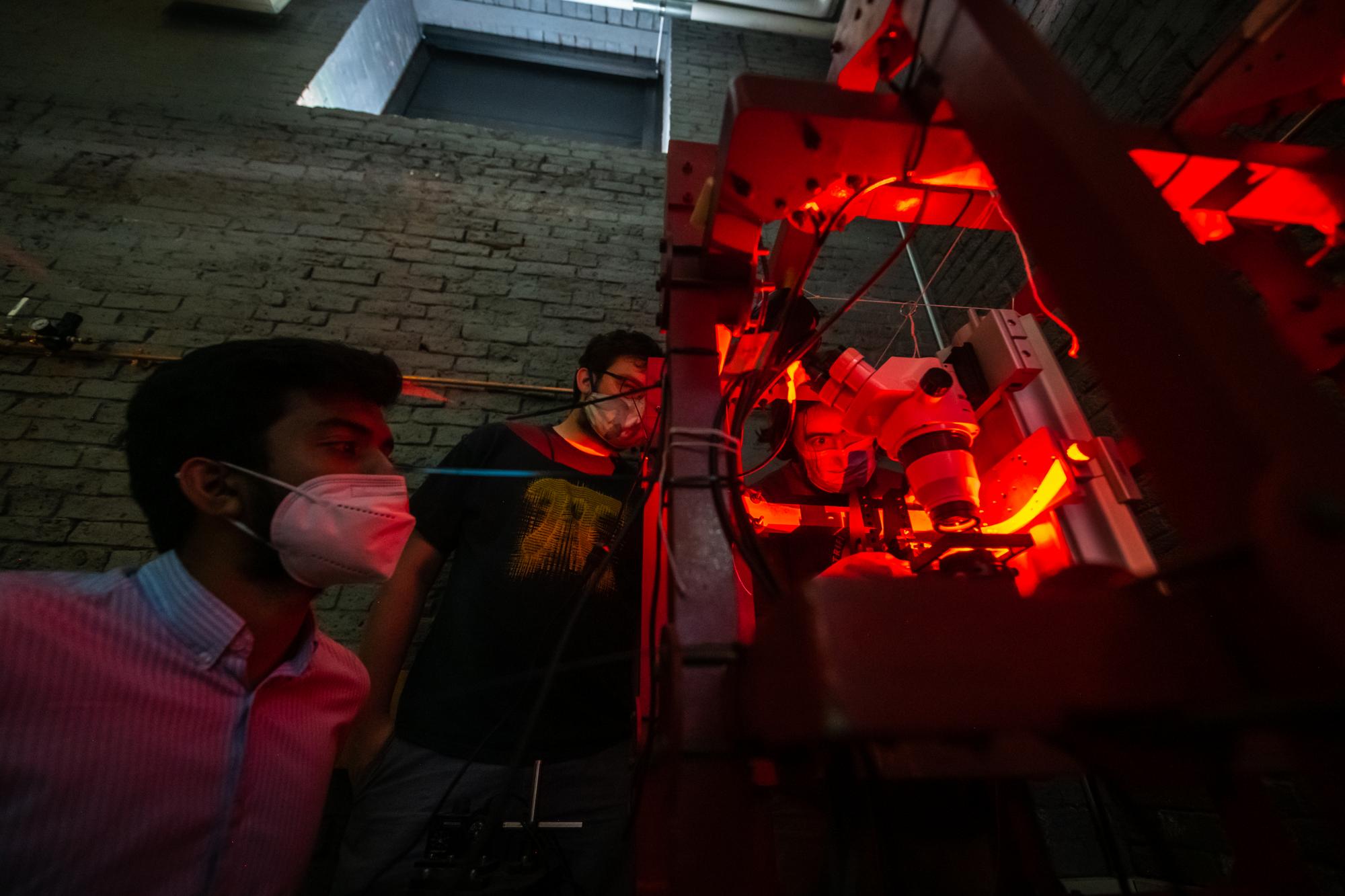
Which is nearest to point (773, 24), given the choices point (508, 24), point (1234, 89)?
point (508, 24)

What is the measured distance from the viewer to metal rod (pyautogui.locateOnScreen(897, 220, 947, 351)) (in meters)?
2.60

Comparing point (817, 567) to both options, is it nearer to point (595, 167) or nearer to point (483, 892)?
point (483, 892)

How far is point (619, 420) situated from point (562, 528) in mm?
375

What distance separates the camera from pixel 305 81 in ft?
9.36

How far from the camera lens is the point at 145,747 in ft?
2.53

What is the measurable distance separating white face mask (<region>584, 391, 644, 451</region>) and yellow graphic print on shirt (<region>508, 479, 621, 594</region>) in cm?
19

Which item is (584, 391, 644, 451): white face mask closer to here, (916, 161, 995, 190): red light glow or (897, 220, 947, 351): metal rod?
(916, 161, 995, 190): red light glow

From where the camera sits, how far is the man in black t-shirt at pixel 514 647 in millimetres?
1170

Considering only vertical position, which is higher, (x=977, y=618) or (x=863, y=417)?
(x=863, y=417)

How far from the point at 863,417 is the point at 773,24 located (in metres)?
3.90

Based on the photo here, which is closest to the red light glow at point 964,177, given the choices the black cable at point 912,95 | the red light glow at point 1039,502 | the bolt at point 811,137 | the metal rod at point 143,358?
the black cable at point 912,95

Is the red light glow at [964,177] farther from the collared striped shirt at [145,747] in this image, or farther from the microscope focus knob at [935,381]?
the collared striped shirt at [145,747]

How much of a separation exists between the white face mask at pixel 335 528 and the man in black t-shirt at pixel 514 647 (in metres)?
0.33

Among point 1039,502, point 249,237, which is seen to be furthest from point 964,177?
point 249,237
